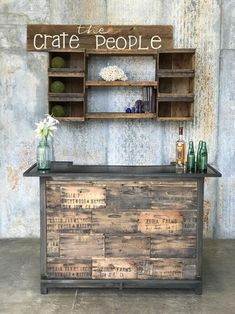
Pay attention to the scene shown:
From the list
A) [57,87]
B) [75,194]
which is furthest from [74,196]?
[57,87]

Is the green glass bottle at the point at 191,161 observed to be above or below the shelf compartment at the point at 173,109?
below

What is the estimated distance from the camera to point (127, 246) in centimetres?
360

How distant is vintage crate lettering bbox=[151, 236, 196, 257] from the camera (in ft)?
11.8

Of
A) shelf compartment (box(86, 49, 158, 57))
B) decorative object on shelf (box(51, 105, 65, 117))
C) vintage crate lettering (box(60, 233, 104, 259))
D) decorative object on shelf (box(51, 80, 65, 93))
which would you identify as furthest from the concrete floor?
shelf compartment (box(86, 49, 158, 57))

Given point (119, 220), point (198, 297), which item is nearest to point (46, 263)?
point (119, 220)

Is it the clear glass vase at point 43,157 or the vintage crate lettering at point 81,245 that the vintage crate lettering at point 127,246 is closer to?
the vintage crate lettering at point 81,245

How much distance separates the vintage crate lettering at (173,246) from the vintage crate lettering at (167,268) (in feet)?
0.16

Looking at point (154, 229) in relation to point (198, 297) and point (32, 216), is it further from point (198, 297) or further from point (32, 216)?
point (32, 216)

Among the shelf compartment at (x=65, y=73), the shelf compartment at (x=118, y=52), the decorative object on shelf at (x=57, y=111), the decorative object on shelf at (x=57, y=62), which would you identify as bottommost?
the decorative object on shelf at (x=57, y=111)

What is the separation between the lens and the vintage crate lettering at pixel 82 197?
356cm

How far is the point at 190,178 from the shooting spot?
353 cm

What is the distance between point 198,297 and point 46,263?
3.98ft

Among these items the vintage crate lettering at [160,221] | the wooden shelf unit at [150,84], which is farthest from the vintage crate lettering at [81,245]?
the wooden shelf unit at [150,84]

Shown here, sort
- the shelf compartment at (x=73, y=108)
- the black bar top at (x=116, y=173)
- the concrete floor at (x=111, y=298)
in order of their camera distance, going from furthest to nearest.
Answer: the shelf compartment at (x=73, y=108)
the black bar top at (x=116, y=173)
the concrete floor at (x=111, y=298)
